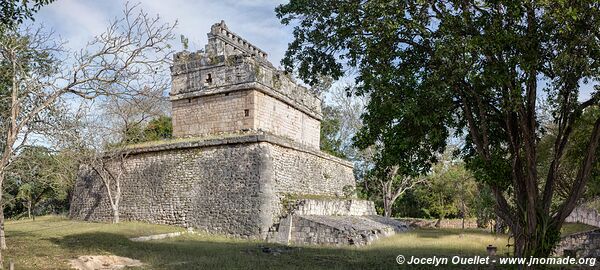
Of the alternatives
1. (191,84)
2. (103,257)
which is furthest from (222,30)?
(103,257)

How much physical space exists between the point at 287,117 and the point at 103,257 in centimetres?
1091

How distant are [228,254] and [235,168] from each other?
5.66 meters

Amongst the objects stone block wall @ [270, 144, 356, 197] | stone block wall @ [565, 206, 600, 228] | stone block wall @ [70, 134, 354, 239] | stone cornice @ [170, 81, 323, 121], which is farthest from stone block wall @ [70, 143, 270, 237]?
stone block wall @ [565, 206, 600, 228]

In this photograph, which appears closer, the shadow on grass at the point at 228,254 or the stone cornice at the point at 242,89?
the shadow on grass at the point at 228,254

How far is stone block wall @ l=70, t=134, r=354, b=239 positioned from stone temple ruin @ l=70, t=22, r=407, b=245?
0.04 metres

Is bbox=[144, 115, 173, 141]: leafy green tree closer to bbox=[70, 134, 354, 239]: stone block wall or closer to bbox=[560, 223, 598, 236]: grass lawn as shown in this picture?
bbox=[70, 134, 354, 239]: stone block wall

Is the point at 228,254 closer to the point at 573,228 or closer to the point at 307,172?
the point at 307,172

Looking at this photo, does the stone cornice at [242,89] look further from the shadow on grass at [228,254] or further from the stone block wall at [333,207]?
the shadow on grass at [228,254]

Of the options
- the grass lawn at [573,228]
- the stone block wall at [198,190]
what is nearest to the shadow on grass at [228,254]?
the stone block wall at [198,190]

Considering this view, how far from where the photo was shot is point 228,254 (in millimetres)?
11578

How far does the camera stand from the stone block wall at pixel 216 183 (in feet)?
53.9

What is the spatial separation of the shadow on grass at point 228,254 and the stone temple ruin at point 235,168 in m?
2.03

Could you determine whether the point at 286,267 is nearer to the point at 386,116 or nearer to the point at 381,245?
the point at 386,116

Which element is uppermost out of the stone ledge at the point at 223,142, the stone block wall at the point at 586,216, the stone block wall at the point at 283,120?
the stone block wall at the point at 283,120
